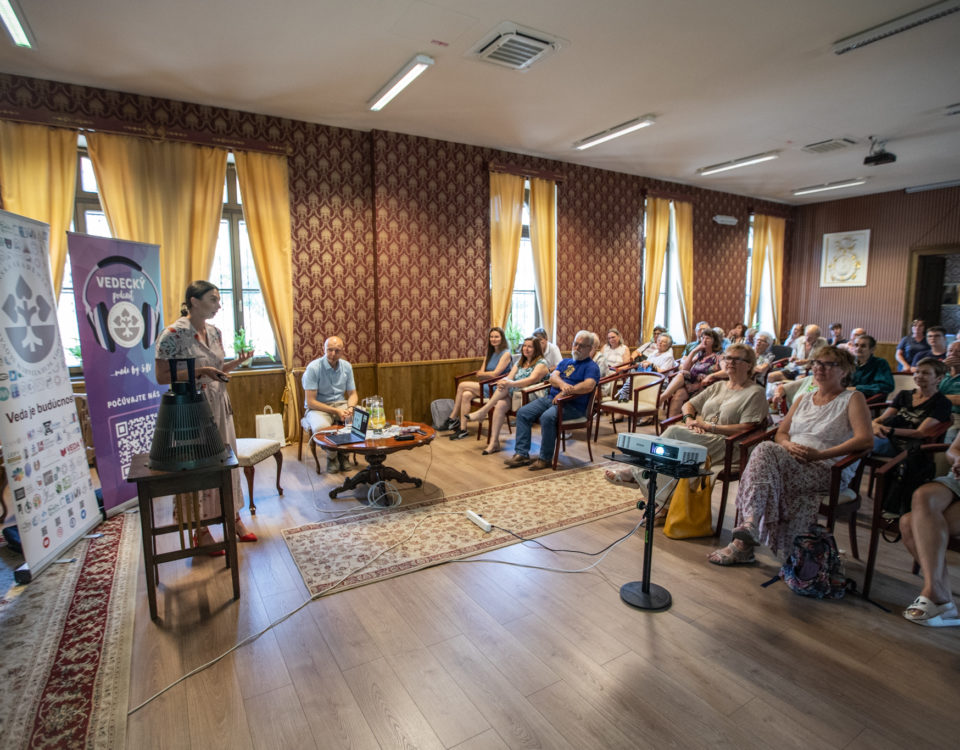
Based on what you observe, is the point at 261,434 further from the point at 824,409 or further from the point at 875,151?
the point at 875,151

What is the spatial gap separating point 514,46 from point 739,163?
4651 millimetres

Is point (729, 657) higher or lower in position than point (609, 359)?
lower

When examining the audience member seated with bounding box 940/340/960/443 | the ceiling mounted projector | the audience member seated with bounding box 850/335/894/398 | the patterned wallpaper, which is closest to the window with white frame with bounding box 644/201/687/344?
the patterned wallpaper

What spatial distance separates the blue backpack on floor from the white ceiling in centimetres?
325

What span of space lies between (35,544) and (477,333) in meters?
4.76

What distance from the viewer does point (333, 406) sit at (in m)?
4.63

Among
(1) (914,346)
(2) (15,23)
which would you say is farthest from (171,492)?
(1) (914,346)

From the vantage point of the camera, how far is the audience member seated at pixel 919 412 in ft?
10.5

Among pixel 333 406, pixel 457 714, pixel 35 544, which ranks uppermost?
pixel 333 406

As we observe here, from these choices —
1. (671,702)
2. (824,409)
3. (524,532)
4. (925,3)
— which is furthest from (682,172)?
(671,702)

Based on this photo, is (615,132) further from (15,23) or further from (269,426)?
(15,23)

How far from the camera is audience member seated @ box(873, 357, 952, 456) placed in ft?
10.5

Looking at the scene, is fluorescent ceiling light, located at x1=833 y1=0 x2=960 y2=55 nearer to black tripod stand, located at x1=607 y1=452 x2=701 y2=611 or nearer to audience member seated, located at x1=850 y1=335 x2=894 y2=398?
audience member seated, located at x1=850 y1=335 x2=894 y2=398

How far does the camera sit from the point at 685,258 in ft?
28.5
